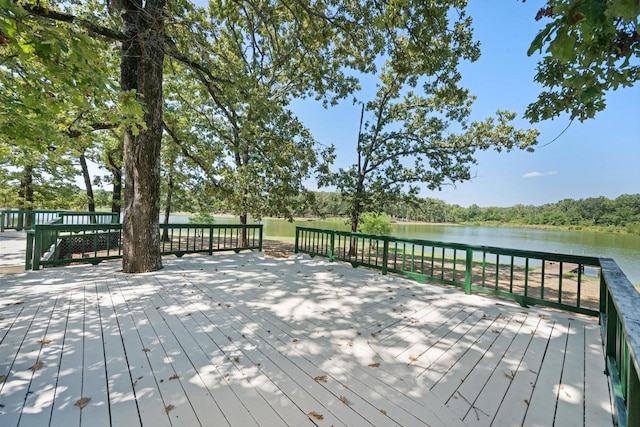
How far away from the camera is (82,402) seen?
1656 millimetres

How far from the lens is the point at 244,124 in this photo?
6.36 meters

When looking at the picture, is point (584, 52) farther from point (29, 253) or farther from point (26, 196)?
point (26, 196)

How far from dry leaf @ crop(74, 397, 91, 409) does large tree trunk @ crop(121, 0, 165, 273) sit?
379cm

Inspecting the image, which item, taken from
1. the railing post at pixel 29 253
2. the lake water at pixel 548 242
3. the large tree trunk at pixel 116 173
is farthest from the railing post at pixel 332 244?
the large tree trunk at pixel 116 173

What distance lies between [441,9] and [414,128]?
6869 millimetres

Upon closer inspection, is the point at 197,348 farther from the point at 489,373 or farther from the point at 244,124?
the point at 244,124

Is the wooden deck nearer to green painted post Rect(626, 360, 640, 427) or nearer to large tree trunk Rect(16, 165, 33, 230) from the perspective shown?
green painted post Rect(626, 360, 640, 427)

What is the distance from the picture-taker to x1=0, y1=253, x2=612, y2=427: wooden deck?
1.64m

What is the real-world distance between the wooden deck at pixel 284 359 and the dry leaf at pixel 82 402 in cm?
1

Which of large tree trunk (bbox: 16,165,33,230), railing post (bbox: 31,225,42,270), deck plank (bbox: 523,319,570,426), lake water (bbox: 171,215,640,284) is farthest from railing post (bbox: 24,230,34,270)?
large tree trunk (bbox: 16,165,33,230)

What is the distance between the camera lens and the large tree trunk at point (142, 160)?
4.76m

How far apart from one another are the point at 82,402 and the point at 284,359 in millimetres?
1309

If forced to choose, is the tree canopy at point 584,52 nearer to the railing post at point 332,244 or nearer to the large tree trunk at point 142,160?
the railing post at point 332,244

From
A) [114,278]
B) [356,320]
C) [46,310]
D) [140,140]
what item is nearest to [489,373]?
[356,320]
